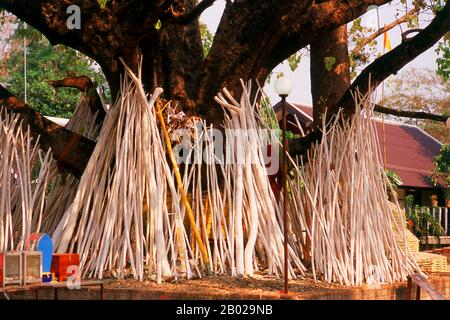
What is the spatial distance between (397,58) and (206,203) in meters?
1.91

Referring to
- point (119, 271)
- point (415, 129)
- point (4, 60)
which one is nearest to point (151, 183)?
point (119, 271)

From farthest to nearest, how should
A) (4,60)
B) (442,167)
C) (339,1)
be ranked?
1. (4,60)
2. (442,167)
3. (339,1)

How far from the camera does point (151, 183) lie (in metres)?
6.86

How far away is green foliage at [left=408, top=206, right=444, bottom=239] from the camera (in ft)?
47.6

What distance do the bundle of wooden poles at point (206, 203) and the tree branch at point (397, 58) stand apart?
0.11 metres

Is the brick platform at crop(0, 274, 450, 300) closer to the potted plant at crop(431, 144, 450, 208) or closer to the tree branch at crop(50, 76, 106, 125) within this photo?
the tree branch at crop(50, 76, 106, 125)

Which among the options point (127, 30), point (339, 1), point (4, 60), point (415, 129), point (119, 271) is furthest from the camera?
point (4, 60)

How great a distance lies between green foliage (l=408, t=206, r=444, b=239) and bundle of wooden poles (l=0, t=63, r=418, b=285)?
7.11 m

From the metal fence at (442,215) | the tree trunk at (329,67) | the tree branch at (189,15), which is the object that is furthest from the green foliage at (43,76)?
the tree branch at (189,15)

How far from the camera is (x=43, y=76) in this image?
82.5 feet

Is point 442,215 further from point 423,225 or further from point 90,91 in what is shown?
point 90,91
